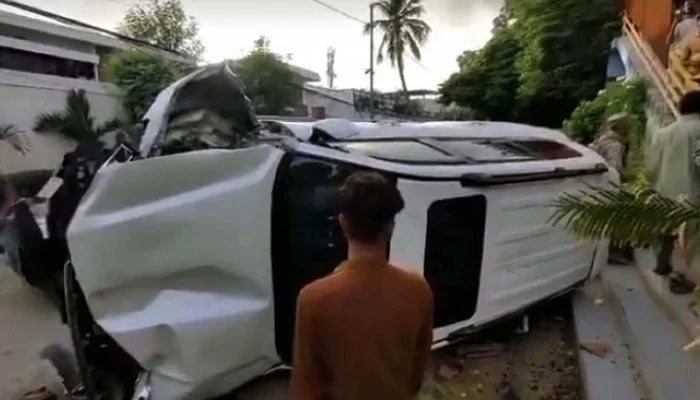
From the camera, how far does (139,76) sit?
78.8 feet

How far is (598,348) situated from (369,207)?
11.9ft

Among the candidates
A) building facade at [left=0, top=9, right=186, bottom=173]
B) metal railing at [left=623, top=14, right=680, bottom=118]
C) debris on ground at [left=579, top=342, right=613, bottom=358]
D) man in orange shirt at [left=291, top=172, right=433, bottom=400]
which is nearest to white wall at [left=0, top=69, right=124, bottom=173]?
building facade at [left=0, top=9, right=186, bottom=173]

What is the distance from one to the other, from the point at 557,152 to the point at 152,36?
113ft

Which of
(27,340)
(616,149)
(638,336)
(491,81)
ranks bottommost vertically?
(27,340)

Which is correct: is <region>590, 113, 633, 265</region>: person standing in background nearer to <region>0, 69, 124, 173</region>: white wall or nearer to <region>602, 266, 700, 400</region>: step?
<region>602, 266, 700, 400</region>: step

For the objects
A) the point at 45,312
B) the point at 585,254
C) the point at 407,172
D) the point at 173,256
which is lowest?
the point at 45,312

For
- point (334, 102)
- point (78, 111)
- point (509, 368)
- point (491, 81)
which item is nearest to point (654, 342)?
point (509, 368)

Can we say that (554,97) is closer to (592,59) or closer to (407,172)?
(592,59)

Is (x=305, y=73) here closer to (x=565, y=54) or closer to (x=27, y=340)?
(x=565, y=54)

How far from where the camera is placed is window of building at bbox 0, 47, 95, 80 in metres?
24.2

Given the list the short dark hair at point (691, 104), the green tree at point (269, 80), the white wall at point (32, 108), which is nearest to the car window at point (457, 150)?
the short dark hair at point (691, 104)

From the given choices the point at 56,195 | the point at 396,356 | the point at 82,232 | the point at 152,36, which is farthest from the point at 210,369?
the point at 152,36

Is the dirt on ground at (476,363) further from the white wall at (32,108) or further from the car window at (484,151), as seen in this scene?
the white wall at (32,108)

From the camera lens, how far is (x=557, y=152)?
6465 mm
